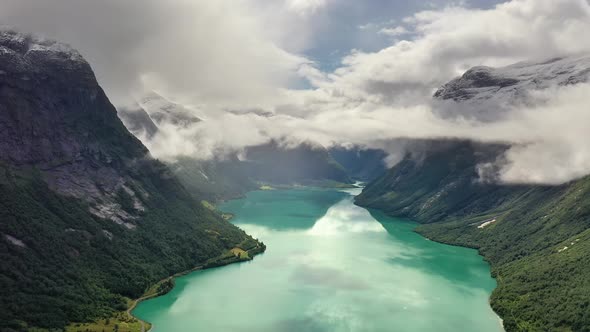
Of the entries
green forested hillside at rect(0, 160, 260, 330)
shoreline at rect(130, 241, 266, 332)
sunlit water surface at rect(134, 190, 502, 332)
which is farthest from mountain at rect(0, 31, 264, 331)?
sunlit water surface at rect(134, 190, 502, 332)

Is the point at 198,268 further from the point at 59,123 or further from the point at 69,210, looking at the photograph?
the point at 59,123

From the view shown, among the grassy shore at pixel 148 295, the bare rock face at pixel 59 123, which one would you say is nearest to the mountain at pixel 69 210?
the bare rock face at pixel 59 123

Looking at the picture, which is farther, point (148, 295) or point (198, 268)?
point (198, 268)

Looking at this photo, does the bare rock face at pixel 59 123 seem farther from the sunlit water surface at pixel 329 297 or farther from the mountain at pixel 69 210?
the sunlit water surface at pixel 329 297

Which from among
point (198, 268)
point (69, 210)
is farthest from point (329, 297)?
point (69, 210)

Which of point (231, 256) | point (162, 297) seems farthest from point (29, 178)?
point (231, 256)

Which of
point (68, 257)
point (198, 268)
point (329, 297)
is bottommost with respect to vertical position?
point (329, 297)
